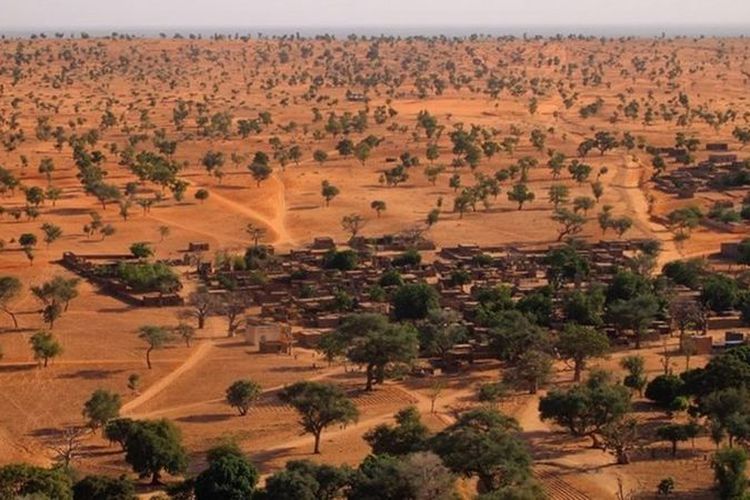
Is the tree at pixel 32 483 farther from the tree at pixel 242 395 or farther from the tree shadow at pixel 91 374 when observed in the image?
the tree shadow at pixel 91 374

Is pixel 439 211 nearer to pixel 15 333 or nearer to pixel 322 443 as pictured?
pixel 15 333

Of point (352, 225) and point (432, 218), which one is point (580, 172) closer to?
point (432, 218)

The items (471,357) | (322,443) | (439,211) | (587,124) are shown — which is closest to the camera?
(322,443)

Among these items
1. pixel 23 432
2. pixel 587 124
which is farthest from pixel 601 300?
pixel 587 124

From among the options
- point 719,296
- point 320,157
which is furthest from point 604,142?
point 719,296

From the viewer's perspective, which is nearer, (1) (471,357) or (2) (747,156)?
(1) (471,357)

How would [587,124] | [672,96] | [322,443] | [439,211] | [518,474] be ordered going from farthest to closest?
[672,96], [587,124], [439,211], [322,443], [518,474]
